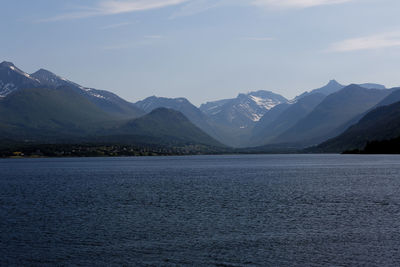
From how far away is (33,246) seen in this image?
56.1 m

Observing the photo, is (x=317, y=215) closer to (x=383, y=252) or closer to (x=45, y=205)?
(x=383, y=252)

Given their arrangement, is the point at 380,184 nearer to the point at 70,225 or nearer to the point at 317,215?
the point at 317,215

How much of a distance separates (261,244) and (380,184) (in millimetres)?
78504

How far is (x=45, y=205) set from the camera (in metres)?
92.1

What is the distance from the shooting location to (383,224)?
213ft

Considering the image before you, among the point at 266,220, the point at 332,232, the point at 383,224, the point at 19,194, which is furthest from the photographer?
the point at 19,194

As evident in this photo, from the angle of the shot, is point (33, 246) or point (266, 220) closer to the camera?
point (33, 246)

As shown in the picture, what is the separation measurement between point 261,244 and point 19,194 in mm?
78174

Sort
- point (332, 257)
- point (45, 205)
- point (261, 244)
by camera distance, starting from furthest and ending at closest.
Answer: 1. point (45, 205)
2. point (261, 244)
3. point (332, 257)

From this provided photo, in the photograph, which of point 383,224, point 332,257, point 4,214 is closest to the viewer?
point 332,257

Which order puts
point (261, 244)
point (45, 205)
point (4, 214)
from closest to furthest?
point (261, 244) → point (4, 214) → point (45, 205)

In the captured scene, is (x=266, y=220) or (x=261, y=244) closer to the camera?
(x=261, y=244)

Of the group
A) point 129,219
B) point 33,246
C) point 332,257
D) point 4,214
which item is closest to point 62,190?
point 4,214

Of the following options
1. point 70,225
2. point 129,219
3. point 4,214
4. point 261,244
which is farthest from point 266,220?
point 4,214
